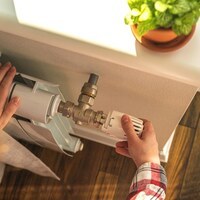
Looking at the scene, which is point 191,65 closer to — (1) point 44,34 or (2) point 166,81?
(2) point 166,81

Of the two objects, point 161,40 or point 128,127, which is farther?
point 128,127

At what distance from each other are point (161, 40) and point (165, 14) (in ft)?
0.17

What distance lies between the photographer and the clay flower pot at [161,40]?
1.43ft

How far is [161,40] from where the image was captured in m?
0.45

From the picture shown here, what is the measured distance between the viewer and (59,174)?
1.12m

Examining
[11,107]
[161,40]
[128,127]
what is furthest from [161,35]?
[11,107]

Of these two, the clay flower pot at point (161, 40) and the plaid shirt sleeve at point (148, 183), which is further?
the plaid shirt sleeve at point (148, 183)

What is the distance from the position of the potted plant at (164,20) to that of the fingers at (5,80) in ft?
0.88

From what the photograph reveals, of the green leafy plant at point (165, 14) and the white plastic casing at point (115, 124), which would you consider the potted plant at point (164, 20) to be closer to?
the green leafy plant at point (165, 14)

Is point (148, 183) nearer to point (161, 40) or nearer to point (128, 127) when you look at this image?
point (128, 127)

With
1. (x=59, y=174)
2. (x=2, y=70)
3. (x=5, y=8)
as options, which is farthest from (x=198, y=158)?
(x=5, y=8)

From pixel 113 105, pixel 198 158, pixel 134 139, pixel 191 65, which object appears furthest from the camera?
pixel 198 158

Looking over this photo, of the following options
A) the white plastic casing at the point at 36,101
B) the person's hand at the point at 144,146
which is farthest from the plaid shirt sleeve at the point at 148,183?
the white plastic casing at the point at 36,101

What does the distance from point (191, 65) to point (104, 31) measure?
0.12 meters
